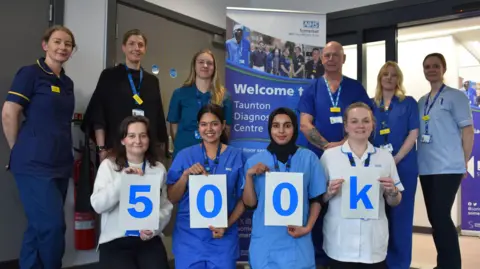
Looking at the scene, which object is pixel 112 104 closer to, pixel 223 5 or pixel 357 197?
pixel 357 197

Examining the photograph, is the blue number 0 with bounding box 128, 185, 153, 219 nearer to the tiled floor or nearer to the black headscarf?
the black headscarf

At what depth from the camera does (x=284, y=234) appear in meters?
2.15

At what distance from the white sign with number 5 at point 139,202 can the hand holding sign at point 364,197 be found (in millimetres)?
996

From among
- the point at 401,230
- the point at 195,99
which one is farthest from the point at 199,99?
the point at 401,230

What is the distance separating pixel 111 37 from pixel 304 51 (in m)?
1.64

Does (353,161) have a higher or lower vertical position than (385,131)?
lower

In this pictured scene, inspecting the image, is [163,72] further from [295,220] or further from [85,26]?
[295,220]

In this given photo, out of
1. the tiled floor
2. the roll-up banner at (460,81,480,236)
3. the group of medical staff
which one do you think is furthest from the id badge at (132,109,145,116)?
the roll-up banner at (460,81,480,236)

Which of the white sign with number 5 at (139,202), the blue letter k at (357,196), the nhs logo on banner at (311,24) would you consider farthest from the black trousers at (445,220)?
the white sign with number 5 at (139,202)

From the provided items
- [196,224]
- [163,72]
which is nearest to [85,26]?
[163,72]

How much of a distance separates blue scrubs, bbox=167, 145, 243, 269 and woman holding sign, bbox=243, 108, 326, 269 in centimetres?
12

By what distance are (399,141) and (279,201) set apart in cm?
152

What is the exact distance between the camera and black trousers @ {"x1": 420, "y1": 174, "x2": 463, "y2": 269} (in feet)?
10.6

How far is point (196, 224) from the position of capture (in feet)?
6.98
